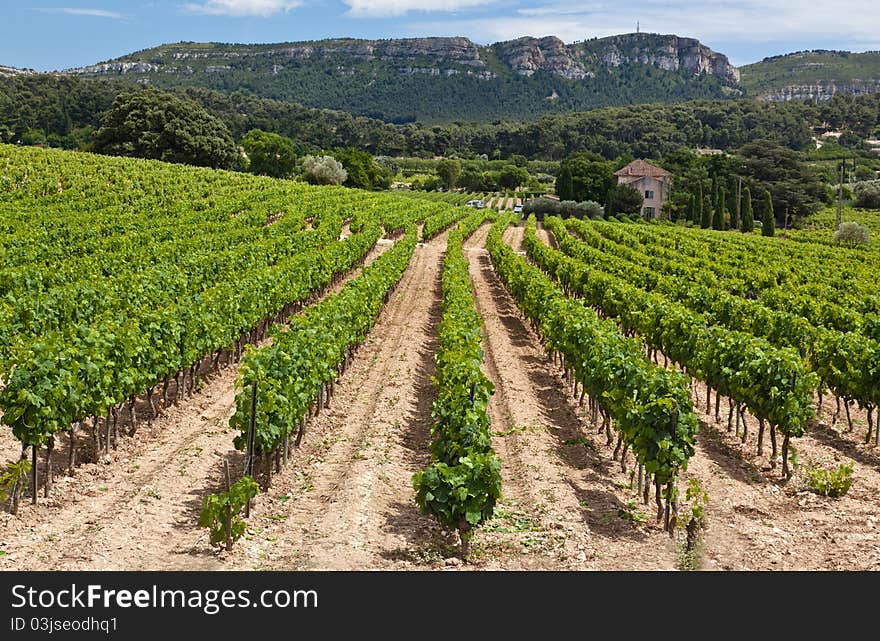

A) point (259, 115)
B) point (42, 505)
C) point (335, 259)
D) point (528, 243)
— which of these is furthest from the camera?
point (259, 115)

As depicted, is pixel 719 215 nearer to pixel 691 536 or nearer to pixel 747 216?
pixel 747 216

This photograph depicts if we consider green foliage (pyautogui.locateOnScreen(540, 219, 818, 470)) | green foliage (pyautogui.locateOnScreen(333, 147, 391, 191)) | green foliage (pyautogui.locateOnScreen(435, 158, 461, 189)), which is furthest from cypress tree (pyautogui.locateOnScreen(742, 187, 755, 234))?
green foliage (pyautogui.locateOnScreen(435, 158, 461, 189))

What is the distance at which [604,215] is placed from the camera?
91.0 m

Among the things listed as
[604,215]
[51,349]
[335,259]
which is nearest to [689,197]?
[604,215]

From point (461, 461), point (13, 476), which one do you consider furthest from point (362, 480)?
point (13, 476)

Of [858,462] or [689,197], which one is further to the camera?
[689,197]

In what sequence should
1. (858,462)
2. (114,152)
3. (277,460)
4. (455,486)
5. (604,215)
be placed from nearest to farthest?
(455,486), (277,460), (858,462), (114,152), (604,215)

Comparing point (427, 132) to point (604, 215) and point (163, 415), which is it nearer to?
point (604, 215)

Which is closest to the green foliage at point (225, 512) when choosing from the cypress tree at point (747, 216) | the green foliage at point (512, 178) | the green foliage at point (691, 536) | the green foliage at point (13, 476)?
the green foliage at point (13, 476)

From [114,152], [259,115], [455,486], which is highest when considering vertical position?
[259,115]

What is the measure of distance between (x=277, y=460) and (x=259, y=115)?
157735 mm

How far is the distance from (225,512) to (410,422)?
257 inches

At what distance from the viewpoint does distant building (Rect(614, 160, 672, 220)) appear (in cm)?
10256

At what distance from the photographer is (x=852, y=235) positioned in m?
62.1
